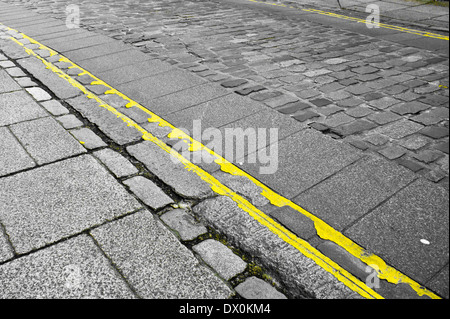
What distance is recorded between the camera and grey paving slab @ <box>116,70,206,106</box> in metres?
4.66

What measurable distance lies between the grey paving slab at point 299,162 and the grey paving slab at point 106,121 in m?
1.17

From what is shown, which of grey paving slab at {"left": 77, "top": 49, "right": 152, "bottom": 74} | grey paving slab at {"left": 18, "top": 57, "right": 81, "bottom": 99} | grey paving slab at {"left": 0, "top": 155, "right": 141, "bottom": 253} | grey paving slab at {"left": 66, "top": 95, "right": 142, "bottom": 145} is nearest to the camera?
grey paving slab at {"left": 0, "top": 155, "right": 141, "bottom": 253}

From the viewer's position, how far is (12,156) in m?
3.40

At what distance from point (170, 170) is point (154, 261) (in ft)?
3.51

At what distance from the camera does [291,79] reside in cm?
494

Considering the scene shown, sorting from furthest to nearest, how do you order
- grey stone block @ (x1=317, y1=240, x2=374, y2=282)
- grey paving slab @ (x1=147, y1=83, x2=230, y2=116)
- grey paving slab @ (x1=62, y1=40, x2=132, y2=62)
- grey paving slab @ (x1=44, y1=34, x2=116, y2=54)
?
grey paving slab @ (x1=44, y1=34, x2=116, y2=54)
grey paving slab @ (x1=62, y1=40, x2=132, y2=62)
grey paving slab @ (x1=147, y1=83, x2=230, y2=116)
grey stone block @ (x1=317, y1=240, x2=374, y2=282)

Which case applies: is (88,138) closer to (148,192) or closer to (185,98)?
(148,192)

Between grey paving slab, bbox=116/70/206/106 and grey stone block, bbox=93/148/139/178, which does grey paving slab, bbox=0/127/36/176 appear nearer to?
grey stone block, bbox=93/148/139/178

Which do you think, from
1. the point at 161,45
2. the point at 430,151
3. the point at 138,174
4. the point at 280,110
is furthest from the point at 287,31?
the point at 138,174

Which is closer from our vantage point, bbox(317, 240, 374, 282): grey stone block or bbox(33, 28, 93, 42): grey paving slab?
bbox(317, 240, 374, 282): grey stone block

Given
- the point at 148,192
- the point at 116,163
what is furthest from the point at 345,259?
the point at 116,163

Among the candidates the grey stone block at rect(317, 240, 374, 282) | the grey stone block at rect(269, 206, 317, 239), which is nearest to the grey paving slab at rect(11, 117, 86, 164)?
the grey stone block at rect(269, 206, 317, 239)

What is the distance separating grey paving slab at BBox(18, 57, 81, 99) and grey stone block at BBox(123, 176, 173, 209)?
2.11 meters

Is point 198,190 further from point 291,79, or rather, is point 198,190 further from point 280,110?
point 291,79
